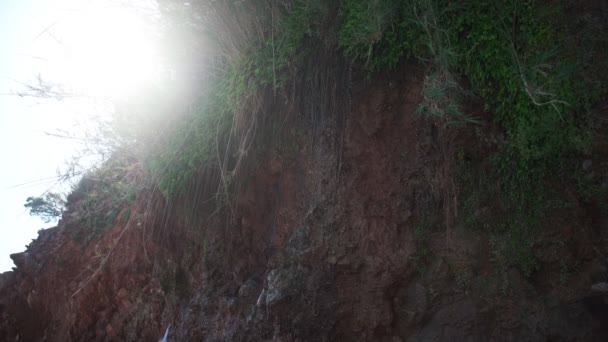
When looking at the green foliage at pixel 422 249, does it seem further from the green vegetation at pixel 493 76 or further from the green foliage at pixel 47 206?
the green foliage at pixel 47 206

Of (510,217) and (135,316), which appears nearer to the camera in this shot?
(510,217)

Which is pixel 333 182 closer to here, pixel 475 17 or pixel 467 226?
pixel 467 226

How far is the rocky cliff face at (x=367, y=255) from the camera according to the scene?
102 inches

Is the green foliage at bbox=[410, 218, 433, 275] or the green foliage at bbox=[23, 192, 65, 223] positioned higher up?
the green foliage at bbox=[23, 192, 65, 223]

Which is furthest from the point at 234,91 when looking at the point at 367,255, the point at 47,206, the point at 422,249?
the point at 47,206

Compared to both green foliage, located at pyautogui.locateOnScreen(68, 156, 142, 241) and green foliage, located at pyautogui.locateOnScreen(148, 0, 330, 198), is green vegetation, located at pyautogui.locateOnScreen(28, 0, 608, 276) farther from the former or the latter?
green foliage, located at pyautogui.locateOnScreen(68, 156, 142, 241)

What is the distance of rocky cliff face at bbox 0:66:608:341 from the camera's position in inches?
102

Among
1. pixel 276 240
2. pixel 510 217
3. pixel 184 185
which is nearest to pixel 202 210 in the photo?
pixel 184 185

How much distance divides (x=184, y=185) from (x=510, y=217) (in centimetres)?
249

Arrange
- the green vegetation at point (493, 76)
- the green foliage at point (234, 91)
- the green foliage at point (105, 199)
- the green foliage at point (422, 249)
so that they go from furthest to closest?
the green foliage at point (105, 199), the green foliage at point (234, 91), the green foliage at point (422, 249), the green vegetation at point (493, 76)

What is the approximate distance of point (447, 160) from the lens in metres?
2.86

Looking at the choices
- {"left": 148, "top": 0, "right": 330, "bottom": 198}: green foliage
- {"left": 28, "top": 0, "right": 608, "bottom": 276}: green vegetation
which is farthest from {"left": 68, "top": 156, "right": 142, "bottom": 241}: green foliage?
{"left": 28, "top": 0, "right": 608, "bottom": 276}: green vegetation

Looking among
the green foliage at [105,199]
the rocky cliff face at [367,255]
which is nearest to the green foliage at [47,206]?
the green foliage at [105,199]

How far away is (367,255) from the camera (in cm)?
305
